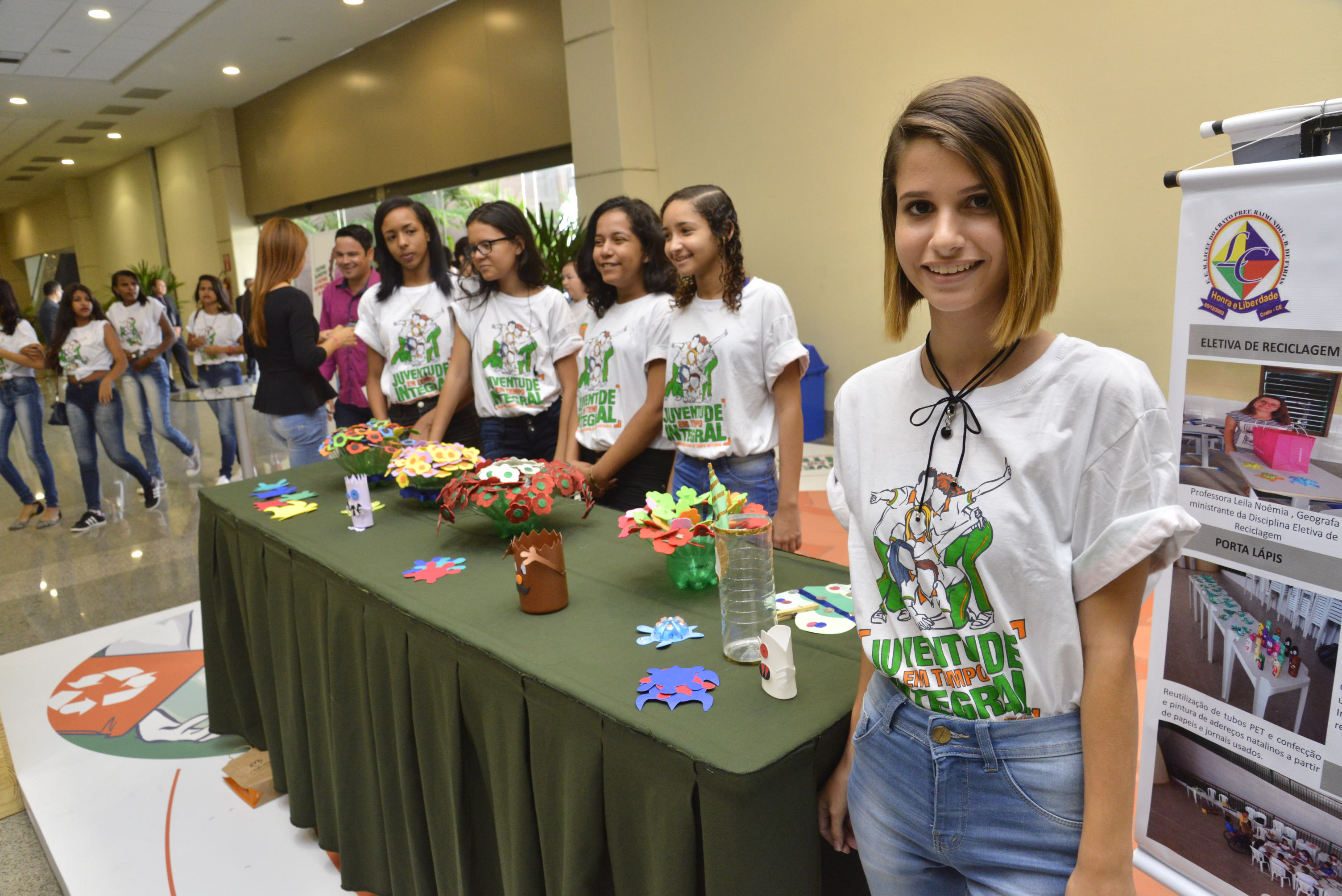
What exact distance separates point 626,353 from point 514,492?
706mm

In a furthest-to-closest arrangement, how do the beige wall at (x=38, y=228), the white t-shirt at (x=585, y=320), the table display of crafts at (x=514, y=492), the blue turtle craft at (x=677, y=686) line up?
the beige wall at (x=38, y=228) < the white t-shirt at (x=585, y=320) < the table display of crafts at (x=514, y=492) < the blue turtle craft at (x=677, y=686)

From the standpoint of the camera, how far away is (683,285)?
6.98 feet

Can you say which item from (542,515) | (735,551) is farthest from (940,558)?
(542,515)

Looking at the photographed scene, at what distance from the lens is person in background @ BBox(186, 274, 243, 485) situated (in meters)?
6.57

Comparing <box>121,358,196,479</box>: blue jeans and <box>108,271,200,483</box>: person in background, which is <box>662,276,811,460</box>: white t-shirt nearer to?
<box>121,358,196,479</box>: blue jeans

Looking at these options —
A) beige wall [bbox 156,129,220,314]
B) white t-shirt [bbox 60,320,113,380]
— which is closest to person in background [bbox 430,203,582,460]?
white t-shirt [bbox 60,320,113,380]

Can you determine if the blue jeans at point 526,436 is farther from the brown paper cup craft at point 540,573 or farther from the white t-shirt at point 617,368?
the brown paper cup craft at point 540,573

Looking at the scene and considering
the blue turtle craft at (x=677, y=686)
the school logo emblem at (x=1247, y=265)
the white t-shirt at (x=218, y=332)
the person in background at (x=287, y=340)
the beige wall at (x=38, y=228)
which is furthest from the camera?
the beige wall at (x=38, y=228)

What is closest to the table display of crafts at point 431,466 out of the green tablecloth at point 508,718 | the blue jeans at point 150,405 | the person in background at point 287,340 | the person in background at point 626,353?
the green tablecloth at point 508,718

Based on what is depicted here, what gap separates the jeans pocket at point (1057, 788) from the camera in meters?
0.81

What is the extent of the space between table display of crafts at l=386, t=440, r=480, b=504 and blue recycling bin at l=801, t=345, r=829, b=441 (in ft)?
13.5

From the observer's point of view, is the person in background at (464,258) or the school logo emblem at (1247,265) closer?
the school logo emblem at (1247,265)

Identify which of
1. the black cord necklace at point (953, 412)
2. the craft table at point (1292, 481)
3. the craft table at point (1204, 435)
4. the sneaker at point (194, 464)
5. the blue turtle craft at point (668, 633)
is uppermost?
the black cord necklace at point (953, 412)

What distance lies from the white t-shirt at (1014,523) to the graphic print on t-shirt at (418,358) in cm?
227
